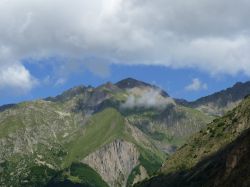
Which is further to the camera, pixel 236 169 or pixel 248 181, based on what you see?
A: pixel 236 169

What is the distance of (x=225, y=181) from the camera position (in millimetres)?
133250

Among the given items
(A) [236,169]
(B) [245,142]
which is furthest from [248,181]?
(B) [245,142]

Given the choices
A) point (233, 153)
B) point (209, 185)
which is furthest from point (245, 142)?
point (209, 185)

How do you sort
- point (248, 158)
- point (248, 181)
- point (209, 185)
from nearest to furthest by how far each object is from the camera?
point (248, 181)
point (248, 158)
point (209, 185)

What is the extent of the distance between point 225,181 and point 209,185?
12621mm

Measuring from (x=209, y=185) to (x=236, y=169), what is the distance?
15.5 meters

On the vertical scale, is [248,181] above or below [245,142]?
below

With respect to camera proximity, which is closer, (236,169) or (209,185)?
(236,169)

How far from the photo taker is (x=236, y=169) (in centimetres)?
13175

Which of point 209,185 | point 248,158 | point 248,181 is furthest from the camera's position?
point 209,185

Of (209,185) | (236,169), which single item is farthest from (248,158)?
(209,185)

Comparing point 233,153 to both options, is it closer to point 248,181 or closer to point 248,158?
point 248,158

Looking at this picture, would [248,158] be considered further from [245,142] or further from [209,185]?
[209,185]

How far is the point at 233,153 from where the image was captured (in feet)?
458
